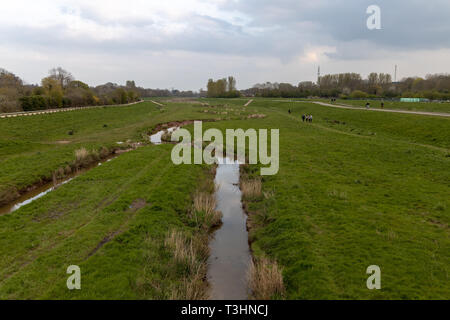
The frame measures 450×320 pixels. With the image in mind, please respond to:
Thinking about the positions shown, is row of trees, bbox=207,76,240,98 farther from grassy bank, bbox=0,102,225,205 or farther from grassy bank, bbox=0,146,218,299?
grassy bank, bbox=0,146,218,299

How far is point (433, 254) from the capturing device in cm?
858

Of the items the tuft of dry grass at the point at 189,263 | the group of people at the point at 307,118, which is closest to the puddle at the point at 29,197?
the tuft of dry grass at the point at 189,263

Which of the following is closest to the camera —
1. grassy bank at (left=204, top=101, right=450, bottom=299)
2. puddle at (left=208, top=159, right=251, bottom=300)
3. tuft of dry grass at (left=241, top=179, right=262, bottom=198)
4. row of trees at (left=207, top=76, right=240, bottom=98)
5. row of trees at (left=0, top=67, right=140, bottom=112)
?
grassy bank at (left=204, top=101, right=450, bottom=299)

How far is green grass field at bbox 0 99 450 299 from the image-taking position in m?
7.74

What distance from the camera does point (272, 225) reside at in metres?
11.6

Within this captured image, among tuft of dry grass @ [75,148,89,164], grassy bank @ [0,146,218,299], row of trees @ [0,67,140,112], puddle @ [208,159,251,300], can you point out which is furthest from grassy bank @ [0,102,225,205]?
puddle @ [208,159,251,300]

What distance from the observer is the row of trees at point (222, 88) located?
509 ft

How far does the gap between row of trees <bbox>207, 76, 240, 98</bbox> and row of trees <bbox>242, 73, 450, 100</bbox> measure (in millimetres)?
20607

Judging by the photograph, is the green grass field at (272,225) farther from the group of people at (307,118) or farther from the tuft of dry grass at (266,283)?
the group of people at (307,118)

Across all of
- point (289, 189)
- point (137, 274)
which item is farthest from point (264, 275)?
point (289, 189)

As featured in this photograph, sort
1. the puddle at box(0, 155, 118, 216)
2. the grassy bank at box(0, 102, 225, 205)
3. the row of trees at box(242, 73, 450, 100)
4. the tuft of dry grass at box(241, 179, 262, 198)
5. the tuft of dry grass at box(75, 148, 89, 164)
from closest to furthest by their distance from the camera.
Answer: the puddle at box(0, 155, 118, 216), the tuft of dry grass at box(241, 179, 262, 198), the grassy bank at box(0, 102, 225, 205), the tuft of dry grass at box(75, 148, 89, 164), the row of trees at box(242, 73, 450, 100)

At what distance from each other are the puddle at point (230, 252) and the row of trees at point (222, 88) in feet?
469
